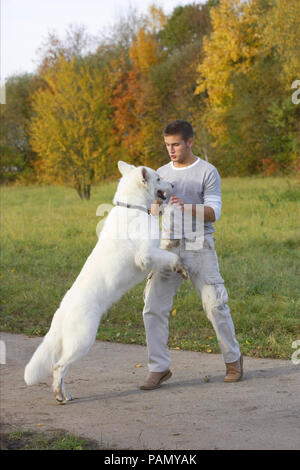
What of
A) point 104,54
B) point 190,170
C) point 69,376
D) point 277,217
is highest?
point 104,54

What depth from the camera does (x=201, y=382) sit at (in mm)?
5242

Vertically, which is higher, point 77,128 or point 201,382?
point 77,128

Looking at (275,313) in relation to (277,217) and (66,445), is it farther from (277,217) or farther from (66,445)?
(277,217)

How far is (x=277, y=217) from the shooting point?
14.2 meters

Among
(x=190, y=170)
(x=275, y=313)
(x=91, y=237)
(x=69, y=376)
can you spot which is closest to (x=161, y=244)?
(x=190, y=170)

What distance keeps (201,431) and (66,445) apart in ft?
3.03

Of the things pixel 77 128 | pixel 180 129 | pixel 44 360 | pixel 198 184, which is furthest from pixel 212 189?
pixel 77 128

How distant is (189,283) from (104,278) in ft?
14.0

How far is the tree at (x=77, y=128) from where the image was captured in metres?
23.0

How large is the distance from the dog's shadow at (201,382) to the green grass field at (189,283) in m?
0.50

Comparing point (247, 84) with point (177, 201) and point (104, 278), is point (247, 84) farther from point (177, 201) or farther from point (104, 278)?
point (104, 278)

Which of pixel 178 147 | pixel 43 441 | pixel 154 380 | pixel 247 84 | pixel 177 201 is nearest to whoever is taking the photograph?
pixel 43 441

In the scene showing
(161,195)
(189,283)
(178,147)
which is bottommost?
(189,283)

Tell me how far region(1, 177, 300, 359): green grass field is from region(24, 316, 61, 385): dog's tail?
2.11m
